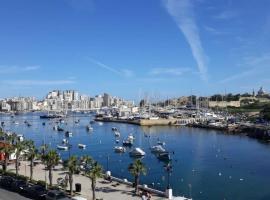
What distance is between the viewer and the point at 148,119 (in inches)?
5502

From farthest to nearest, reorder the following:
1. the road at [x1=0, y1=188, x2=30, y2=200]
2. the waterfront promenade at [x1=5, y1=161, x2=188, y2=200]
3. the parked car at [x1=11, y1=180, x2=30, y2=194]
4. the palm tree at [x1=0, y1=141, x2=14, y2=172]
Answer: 1. the palm tree at [x1=0, y1=141, x2=14, y2=172]
2. the waterfront promenade at [x1=5, y1=161, x2=188, y2=200]
3. the parked car at [x1=11, y1=180, x2=30, y2=194]
4. the road at [x1=0, y1=188, x2=30, y2=200]

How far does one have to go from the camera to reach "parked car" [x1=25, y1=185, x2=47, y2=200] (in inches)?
1134

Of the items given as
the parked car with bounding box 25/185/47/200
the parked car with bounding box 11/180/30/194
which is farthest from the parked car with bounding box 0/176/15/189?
the parked car with bounding box 25/185/47/200

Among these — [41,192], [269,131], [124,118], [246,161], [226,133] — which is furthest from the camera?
[124,118]

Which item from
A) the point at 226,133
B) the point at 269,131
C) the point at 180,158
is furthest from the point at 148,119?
the point at 180,158

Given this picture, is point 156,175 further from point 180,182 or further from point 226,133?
point 226,133

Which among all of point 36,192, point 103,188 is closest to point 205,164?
point 103,188

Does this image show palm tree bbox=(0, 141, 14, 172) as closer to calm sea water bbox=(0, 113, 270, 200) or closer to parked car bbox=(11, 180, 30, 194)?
parked car bbox=(11, 180, 30, 194)

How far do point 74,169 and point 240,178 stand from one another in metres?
24.1

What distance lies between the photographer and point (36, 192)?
97.4 feet

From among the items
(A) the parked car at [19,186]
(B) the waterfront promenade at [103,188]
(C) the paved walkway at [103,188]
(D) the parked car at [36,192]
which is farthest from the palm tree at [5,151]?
(D) the parked car at [36,192]

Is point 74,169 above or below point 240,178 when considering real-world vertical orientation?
above

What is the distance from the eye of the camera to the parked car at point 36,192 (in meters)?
28.8

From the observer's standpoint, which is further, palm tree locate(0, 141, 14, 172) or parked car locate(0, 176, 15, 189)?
palm tree locate(0, 141, 14, 172)
